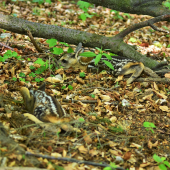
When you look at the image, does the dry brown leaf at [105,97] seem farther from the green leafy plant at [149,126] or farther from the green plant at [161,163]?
the green plant at [161,163]

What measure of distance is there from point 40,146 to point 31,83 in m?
2.22

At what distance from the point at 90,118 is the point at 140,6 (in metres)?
3.63

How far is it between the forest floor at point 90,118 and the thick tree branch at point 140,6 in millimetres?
1516

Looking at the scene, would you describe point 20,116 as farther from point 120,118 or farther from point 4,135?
point 120,118

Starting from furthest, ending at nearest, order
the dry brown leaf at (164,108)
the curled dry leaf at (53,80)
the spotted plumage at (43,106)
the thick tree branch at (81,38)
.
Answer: the thick tree branch at (81,38)
the curled dry leaf at (53,80)
the dry brown leaf at (164,108)
the spotted plumage at (43,106)

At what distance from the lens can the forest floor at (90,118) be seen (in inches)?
115

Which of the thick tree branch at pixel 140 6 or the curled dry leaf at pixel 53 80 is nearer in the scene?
the curled dry leaf at pixel 53 80

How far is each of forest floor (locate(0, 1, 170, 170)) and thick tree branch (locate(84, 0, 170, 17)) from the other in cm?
152

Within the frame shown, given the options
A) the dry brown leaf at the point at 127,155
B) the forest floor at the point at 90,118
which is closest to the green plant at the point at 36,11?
the forest floor at the point at 90,118

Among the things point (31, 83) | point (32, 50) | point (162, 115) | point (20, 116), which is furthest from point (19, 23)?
point (162, 115)

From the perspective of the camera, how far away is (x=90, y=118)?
12.6 ft

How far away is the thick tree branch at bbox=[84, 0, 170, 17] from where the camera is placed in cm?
584

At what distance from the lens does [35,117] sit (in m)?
3.40

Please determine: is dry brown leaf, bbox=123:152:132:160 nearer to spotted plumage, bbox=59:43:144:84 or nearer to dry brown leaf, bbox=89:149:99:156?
dry brown leaf, bbox=89:149:99:156
